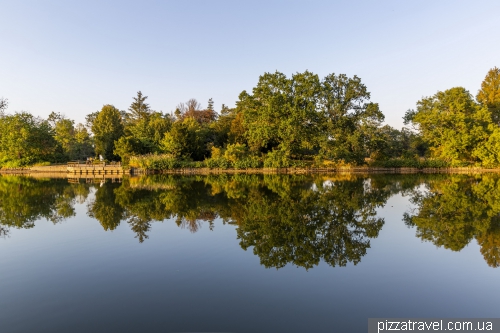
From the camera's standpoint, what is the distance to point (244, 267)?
677 cm

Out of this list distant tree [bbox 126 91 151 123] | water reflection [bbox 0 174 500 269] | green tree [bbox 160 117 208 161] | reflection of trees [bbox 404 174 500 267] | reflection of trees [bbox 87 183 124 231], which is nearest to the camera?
water reflection [bbox 0 174 500 269]

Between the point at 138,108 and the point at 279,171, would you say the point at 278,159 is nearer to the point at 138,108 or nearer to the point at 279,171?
the point at 279,171

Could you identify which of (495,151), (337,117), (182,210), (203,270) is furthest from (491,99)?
(203,270)

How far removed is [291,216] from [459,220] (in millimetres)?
5768

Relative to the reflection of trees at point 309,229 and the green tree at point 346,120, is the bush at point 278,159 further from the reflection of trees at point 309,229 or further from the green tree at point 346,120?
the reflection of trees at point 309,229

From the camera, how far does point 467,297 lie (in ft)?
17.7

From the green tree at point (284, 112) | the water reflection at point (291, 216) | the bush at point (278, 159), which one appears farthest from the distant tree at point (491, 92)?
the water reflection at point (291, 216)

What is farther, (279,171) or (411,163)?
(411,163)

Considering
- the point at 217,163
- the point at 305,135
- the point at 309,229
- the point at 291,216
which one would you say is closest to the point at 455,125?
the point at 305,135

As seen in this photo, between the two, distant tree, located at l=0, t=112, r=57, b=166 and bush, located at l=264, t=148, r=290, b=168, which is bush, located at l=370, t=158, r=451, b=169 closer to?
bush, located at l=264, t=148, r=290, b=168

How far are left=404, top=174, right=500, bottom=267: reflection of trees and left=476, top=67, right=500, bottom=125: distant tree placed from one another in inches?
1253

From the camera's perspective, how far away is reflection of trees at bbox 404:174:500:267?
845cm

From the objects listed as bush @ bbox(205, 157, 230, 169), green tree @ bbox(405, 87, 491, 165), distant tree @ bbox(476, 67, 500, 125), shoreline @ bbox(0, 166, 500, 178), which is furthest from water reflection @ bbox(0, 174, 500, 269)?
distant tree @ bbox(476, 67, 500, 125)

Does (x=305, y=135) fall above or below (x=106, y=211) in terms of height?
above
